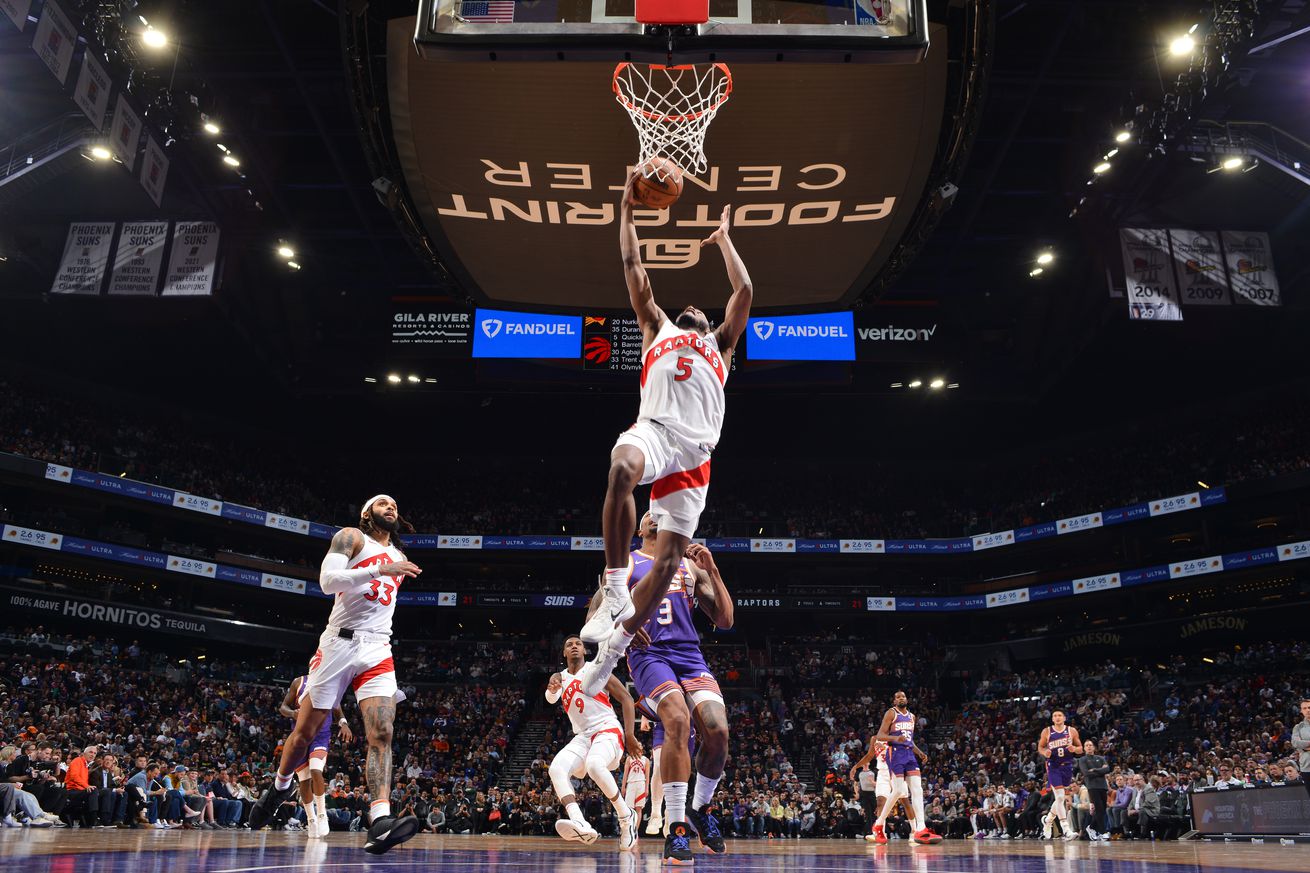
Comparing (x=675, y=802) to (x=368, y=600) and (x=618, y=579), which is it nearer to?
(x=618, y=579)

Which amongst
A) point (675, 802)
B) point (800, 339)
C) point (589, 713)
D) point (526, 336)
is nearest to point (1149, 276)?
point (800, 339)

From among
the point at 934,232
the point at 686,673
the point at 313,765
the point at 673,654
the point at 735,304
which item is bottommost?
the point at 313,765

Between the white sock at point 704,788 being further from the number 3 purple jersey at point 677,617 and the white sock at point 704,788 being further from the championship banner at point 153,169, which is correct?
the championship banner at point 153,169

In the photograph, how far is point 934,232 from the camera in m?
28.2

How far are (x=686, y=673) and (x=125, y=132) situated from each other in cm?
1946

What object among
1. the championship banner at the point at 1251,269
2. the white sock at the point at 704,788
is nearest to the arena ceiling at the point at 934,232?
the championship banner at the point at 1251,269

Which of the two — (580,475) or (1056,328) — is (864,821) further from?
(580,475)

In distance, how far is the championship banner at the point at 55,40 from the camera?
16859mm

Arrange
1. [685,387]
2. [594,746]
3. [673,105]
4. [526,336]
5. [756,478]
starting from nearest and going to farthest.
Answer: [685,387] < [673,105] < [594,746] < [526,336] < [756,478]

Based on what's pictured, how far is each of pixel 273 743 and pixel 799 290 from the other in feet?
75.8

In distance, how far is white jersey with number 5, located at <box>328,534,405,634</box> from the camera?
6.96 metres

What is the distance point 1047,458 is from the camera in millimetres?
42094

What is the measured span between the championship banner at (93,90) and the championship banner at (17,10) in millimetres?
2142

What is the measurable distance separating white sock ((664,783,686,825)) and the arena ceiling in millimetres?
10893
